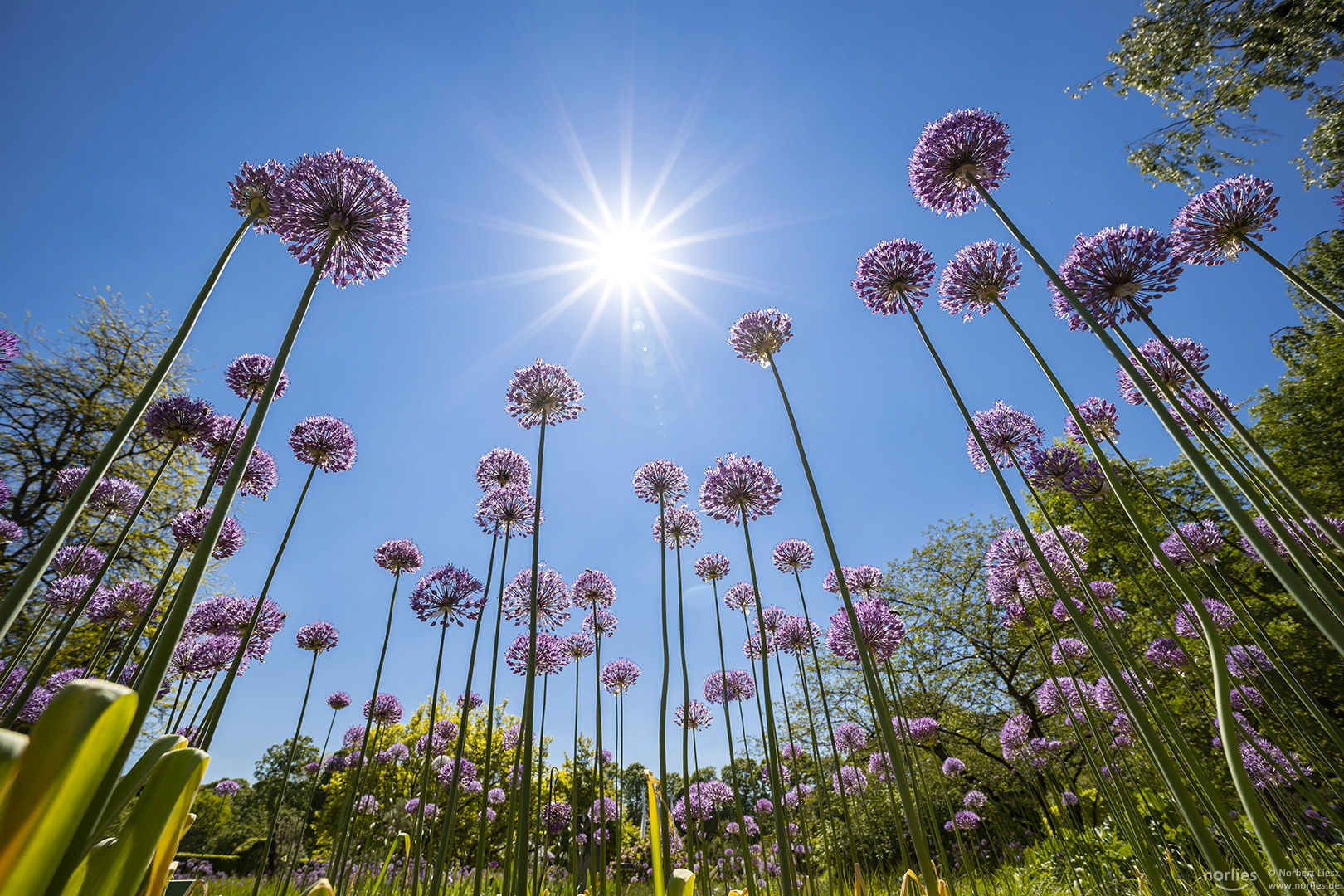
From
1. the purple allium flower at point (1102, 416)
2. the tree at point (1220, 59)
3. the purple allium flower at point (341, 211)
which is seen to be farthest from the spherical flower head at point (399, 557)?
the tree at point (1220, 59)

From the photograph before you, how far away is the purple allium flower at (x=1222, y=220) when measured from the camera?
4023 millimetres

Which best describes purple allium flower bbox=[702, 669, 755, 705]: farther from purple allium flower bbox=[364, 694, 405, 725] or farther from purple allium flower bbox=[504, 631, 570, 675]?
purple allium flower bbox=[364, 694, 405, 725]

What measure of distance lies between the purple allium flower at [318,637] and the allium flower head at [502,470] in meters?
3.48

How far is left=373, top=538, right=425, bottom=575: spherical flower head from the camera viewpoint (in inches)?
236

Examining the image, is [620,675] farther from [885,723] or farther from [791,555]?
[885,723]

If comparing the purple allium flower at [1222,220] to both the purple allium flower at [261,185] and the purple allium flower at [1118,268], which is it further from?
the purple allium flower at [261,185]

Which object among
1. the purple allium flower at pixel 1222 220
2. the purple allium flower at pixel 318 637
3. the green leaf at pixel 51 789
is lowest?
the green leaf at pixel 51 789

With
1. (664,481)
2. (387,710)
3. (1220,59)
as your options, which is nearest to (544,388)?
(664,481)

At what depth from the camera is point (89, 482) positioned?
1263 millimetres

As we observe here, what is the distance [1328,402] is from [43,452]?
123 feet

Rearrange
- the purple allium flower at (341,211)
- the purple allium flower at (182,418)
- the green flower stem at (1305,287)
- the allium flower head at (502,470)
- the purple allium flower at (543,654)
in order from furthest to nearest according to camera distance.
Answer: the purple allium flower at (543,654) < the allium flower head at (502,470) < the purple allium flower at (182,418) < the green flower stem at (1305,287) < the purple allium flower at (341,211)

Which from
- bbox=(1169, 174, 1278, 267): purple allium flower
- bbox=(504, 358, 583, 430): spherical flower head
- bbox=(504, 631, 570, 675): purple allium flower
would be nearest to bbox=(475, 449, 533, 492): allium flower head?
bbox=(504, 358, 583, 430): spherical flower head

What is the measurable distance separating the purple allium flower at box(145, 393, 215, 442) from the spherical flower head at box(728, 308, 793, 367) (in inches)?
182

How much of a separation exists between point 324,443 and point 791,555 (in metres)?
5.68
